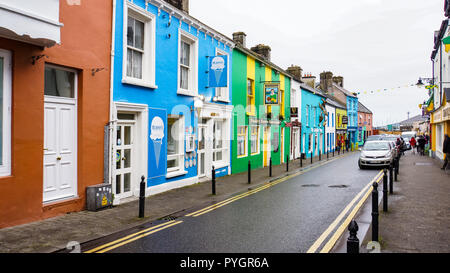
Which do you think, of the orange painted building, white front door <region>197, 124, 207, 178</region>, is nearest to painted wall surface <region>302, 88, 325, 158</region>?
white front door <region>197, 124, 207, 178</region>

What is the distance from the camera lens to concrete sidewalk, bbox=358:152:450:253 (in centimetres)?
568

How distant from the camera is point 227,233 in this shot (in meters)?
6.53

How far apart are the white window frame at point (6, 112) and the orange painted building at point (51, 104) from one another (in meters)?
0.02

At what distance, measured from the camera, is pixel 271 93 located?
65.4 ft

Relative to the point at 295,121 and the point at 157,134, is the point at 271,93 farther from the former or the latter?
the point at 157,134

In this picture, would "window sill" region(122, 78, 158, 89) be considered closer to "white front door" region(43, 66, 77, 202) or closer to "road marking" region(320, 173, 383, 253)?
"white front door" region(43, 66, 77, 202)

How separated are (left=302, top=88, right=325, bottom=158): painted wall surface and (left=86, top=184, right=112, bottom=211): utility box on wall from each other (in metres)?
24.5

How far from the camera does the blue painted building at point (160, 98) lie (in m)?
9.80

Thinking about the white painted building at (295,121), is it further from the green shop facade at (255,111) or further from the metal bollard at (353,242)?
the metal bollard at (353,242)

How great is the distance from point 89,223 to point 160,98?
5.33m

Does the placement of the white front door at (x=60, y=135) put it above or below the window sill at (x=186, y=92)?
below

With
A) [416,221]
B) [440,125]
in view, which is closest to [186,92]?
[416,221]

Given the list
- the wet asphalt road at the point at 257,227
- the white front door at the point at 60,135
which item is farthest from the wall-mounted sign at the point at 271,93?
the white front door at the point at 60,135
